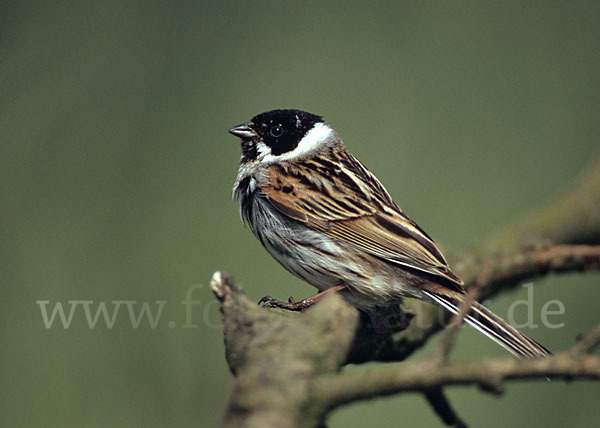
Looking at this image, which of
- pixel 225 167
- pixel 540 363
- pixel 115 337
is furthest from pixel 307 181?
pixel 540 363

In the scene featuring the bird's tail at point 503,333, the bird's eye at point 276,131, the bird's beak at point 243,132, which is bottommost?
the bird's tail at point 503,333

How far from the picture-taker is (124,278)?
361 centimetres

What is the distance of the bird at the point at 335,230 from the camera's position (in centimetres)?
270

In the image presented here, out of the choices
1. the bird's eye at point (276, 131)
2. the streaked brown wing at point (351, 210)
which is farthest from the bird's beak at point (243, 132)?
the streaked brown wing at point (351, 210)

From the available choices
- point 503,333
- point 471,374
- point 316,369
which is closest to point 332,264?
point 503,333

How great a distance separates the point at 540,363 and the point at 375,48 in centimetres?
358

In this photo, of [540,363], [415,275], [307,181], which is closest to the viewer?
[540,363]

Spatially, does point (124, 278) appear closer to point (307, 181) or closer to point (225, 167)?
point (225, 167)

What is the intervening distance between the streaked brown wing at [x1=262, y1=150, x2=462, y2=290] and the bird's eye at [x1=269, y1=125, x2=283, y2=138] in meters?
0.26

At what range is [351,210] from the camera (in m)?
3.04

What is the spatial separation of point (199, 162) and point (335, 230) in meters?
1.39

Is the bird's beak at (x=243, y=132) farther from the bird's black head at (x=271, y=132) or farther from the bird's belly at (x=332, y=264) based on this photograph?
the bird's belly at (x=332, y=264)

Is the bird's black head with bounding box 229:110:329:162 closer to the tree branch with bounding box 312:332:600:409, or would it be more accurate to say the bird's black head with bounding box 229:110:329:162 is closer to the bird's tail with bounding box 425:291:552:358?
the bird's tail with bounding box 425:291:552:358

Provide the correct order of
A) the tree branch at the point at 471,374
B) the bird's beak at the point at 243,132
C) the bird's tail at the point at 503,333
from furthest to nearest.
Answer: the bird's beak at the point at 243,132 → the bird's tail at the point at 503,333 → the tree branch at the point at 471,374
